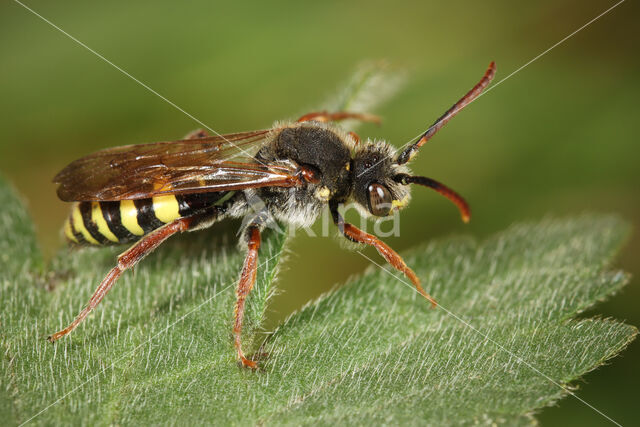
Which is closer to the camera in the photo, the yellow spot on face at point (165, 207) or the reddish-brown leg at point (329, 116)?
the yellow spot on face at point (165, 207)

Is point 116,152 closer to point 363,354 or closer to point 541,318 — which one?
point 363,354

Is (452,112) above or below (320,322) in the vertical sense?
above

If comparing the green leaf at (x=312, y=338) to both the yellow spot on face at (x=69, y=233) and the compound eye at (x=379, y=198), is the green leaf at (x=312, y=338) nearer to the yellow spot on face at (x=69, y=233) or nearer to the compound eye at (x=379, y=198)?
the yellow spot on face at (x=69, y=233)

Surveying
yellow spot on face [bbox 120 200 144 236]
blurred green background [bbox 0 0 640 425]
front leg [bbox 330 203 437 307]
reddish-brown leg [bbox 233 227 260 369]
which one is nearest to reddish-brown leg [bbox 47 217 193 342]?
yellow spot on face [bbox 120 200 144 236]

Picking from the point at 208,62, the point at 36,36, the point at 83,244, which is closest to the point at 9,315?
the point at 83,244

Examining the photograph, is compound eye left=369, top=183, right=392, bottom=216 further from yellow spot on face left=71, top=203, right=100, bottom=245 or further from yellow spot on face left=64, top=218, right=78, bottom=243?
yellow spot on face left=64, top=218, right=78, bottom=243

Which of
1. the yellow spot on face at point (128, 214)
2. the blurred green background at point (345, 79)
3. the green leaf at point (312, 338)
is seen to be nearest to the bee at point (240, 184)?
the yellow spot on face at point (128, 214)

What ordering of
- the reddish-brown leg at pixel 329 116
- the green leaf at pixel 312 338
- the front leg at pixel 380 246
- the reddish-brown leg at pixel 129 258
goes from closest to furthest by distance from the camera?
the green leaf at pixel 312 338
the reddish-brown leg at pixel 129 258
the front leg at pixel 380 246
the reddish-brown leg at pixel 329 116

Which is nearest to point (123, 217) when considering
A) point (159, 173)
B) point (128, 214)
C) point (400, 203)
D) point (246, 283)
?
point (128, 214)
